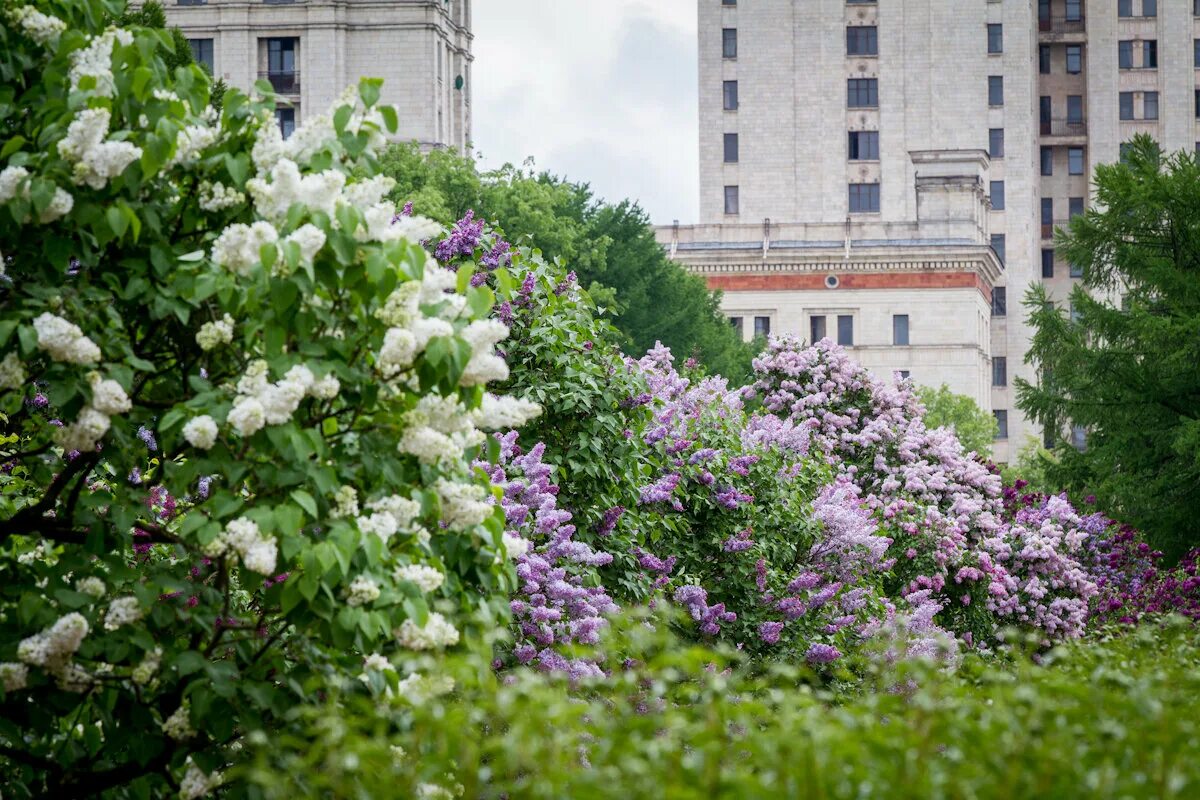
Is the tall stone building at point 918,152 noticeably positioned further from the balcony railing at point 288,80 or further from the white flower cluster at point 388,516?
the white flower cluster at point 388,516

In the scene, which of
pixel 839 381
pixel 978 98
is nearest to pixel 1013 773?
pixel 839 381

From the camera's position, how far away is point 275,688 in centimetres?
681

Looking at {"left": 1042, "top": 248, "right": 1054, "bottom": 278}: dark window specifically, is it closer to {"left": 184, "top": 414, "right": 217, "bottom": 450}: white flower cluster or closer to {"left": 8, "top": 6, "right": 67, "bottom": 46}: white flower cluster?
{"left": 8, "top": 6, "right": 67, "bottom": 46}: white flower cluster

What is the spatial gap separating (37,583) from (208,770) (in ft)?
4.02

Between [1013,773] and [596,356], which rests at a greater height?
[596,356]

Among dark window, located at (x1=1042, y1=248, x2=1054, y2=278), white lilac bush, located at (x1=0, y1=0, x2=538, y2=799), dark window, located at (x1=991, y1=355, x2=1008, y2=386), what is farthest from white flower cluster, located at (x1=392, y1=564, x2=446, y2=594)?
dark window, located at (x1=1042, y1=248, x2=1054, y2=278)

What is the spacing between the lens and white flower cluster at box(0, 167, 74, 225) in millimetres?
6504

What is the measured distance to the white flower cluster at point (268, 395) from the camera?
20.6ft

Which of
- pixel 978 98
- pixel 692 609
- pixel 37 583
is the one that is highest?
pixel 978 98

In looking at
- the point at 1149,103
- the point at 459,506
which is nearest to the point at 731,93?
the point at 1149,103

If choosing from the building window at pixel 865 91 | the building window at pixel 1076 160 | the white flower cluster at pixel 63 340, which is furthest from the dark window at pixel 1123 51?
the white flower cluster at pixel 63 340

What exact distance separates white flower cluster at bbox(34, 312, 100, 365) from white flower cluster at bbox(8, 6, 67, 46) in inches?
47.7

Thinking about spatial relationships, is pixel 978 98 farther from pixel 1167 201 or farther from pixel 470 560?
pixel 470 560

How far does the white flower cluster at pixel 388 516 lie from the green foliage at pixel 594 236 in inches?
1633
